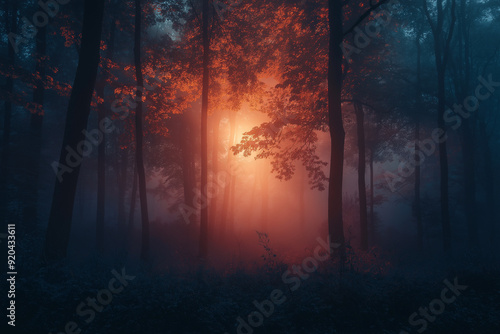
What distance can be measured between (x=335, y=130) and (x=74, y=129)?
8.55m

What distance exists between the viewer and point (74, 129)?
27.1 feet

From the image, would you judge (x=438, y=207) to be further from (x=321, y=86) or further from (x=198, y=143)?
(x=198, y=143)

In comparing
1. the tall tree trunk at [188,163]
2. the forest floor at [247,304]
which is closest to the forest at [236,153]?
the forest floor at [247,304]

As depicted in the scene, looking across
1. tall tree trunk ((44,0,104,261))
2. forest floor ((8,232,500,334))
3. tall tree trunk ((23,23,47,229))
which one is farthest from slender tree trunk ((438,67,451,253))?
tall tree trunk ((23,23,47,229))

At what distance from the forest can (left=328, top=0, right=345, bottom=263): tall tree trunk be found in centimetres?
7

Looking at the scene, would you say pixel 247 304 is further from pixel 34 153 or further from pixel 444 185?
pixel 34 153

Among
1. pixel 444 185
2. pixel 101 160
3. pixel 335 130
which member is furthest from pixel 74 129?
pixel 444 185

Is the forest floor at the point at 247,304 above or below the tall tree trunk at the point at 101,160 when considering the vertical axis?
below

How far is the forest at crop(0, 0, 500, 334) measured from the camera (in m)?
5.62

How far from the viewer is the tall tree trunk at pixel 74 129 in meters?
8.04

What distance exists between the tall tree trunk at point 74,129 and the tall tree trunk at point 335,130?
26.2 feet

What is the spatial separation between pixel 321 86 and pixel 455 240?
705 inches

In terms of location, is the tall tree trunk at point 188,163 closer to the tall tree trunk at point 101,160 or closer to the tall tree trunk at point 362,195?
the tall tree trunk at point 101,160

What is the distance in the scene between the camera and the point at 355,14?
12812mm
